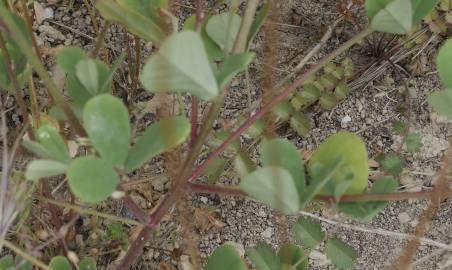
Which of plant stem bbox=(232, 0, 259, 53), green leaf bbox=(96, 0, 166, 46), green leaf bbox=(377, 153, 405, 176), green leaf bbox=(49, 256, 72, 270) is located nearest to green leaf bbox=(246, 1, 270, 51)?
plant stem bbox=(232, 0, 259, 53)

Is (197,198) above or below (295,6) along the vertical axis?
below

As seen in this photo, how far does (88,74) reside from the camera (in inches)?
36.2

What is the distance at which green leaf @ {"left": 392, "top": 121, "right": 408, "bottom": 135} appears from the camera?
5.34 feet

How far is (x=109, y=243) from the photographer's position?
1.43m

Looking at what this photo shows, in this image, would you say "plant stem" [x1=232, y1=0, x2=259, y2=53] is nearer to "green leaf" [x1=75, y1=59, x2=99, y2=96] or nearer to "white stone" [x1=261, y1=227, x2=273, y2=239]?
"green leaf" [x1=75, y1=59, x2=99, y2=96]

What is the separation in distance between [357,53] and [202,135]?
87 cm

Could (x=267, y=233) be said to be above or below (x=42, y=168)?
below

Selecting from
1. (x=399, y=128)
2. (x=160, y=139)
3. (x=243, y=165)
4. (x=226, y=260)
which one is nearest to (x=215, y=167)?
(x=243, y=165)

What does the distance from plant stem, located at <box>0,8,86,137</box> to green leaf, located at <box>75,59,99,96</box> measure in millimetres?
37

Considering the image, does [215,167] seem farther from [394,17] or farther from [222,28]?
[394,17]

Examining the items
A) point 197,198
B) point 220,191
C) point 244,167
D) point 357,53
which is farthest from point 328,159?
point 357,53

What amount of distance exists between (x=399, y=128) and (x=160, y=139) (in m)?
0.94

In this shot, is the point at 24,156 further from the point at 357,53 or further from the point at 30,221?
the point at 357,53

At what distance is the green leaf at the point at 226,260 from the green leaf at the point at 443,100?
37 cm
